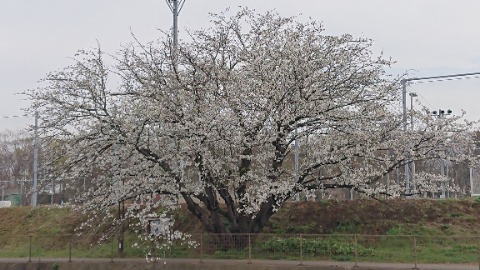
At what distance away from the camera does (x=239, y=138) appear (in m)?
18.7

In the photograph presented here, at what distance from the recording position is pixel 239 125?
742 inches

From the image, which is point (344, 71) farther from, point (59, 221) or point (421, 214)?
point (59, 221)

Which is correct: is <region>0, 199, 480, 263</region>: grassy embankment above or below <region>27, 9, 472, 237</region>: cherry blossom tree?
below

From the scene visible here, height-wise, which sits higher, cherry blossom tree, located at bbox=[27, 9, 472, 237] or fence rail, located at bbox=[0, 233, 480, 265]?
cherry blossom tree, located at bbox=[27, 9, 472, 237]

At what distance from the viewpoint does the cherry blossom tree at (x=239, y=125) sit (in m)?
18.9

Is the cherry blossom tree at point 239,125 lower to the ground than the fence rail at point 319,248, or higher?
higher

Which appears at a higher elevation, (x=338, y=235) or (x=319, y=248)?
(x=338, y=235)

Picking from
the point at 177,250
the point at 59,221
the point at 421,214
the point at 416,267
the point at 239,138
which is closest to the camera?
the point at 416,267

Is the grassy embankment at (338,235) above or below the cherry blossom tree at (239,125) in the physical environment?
below

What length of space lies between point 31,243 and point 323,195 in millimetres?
12876

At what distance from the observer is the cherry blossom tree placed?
18859mm

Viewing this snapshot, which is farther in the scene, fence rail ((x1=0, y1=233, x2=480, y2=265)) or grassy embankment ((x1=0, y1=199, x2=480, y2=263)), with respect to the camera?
grassy embankment ((x1=0, y1=199, x2=480, y2=263))

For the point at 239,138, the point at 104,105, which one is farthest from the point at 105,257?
the point at 239,138

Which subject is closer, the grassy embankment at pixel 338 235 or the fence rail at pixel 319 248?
the fence rail at pixel 319 248
